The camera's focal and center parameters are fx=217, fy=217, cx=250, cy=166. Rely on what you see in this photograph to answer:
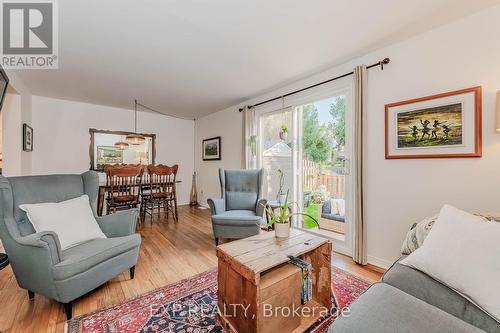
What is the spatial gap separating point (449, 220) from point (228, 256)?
1.35m

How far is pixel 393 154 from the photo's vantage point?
2262 millimetres

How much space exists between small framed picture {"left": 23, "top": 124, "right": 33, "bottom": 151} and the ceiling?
69 centimetres

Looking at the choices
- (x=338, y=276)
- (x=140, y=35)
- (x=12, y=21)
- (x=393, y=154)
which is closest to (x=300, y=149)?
(x=393, y=154)

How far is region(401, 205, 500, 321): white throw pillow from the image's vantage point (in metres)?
0.98

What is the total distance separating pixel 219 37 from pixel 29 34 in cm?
177

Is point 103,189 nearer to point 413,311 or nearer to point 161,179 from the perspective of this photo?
point 161,179

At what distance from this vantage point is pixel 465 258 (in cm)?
108

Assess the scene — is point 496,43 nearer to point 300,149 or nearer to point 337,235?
point 300,149

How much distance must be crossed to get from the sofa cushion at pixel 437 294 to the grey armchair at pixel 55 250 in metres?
1.98

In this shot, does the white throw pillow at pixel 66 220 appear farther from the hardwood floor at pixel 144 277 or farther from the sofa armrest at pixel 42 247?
the hardwood floor at pixel 144 277

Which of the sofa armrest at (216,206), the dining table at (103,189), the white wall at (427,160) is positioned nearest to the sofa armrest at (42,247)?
the sofa armrest at (216,206)

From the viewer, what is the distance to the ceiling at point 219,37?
1711 millimetres

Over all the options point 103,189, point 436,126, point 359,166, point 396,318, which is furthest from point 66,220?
point 436,126

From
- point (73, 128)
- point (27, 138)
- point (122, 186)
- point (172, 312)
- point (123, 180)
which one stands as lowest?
point (172, 312)
